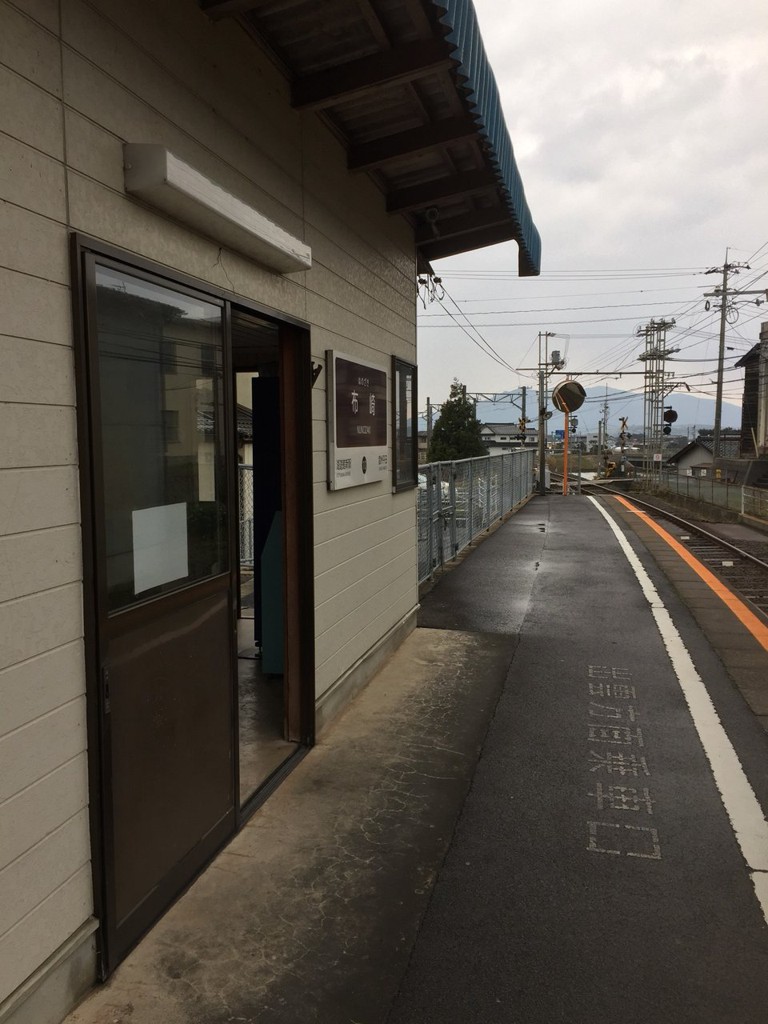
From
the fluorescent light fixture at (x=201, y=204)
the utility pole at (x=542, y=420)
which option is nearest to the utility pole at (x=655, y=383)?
the utility pole at (x=542, y=420)

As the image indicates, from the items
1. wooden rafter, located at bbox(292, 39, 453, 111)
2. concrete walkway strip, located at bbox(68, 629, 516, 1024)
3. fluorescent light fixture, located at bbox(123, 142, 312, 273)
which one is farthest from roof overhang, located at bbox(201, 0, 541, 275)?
concrete walkway strip, located at bbox(68, 629, 516, 1024)

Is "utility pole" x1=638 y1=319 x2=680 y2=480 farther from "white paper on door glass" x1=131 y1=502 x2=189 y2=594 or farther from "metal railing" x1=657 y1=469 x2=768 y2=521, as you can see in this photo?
"white paper on door glass" x1=131 y1=502 x2=189 y2=594

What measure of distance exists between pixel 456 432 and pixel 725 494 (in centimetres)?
2984

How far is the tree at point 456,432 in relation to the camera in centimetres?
4950

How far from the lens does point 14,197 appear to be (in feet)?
6.76

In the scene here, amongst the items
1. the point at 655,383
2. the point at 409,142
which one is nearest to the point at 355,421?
the point at 409,142

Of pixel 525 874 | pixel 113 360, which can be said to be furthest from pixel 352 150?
pixel 525 874

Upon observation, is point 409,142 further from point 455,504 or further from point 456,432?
point 456,432

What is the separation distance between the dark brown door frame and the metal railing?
55.9 feet

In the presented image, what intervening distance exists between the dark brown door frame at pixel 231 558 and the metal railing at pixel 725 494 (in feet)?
55.9

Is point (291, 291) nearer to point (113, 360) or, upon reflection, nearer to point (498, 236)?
point (113, 360)

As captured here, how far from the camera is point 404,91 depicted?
4.21 metres

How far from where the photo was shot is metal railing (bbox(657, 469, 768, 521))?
740 inches

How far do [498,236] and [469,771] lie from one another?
493cm
